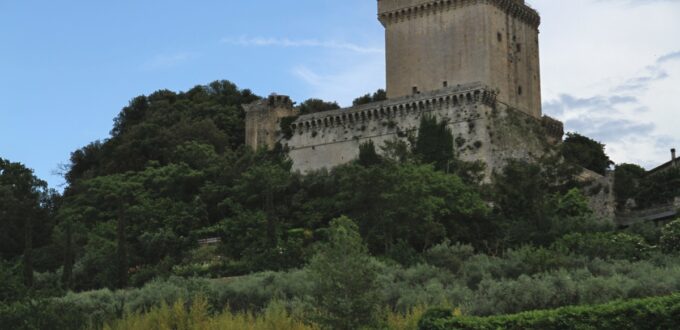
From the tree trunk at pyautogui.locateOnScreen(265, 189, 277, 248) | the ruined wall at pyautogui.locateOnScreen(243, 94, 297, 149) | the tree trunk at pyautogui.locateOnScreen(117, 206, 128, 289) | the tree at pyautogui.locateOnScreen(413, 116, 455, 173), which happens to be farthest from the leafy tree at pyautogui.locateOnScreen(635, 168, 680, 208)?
the tree trunk at pyautogui.locateOnScreen(117, 206, 128, 289)

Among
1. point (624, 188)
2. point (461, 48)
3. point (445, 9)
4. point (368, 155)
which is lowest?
point (624, 188)

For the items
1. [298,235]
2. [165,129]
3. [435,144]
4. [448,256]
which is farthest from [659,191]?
[165,129]

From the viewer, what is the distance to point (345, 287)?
918 inches

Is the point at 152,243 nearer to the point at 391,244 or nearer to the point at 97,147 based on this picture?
the point at 391,244

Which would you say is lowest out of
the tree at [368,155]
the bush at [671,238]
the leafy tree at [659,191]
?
the bush at [671,238]

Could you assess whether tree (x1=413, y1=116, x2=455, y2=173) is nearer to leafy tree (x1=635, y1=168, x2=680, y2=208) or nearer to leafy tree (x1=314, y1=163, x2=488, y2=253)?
leafy tree (x1=314, y1=163, x2=488, y2=253)

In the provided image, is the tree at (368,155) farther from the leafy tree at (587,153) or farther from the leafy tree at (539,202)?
the leafy tree at (587,153)

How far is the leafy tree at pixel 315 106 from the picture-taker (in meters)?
67.7

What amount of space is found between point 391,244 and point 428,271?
9.10m

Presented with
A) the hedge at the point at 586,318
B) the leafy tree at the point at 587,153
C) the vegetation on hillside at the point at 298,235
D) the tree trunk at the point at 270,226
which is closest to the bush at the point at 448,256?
the vegetation on hillside at the point at 298,235

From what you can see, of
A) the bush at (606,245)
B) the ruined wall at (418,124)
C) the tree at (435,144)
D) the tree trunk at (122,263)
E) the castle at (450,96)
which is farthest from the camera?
the castle at (450,96)

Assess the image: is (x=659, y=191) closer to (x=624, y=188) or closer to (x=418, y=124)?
(x=624, y=188)

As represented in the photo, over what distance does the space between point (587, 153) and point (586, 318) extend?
A: 43788mm

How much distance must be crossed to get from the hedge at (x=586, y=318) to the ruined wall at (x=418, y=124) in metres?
33.3
